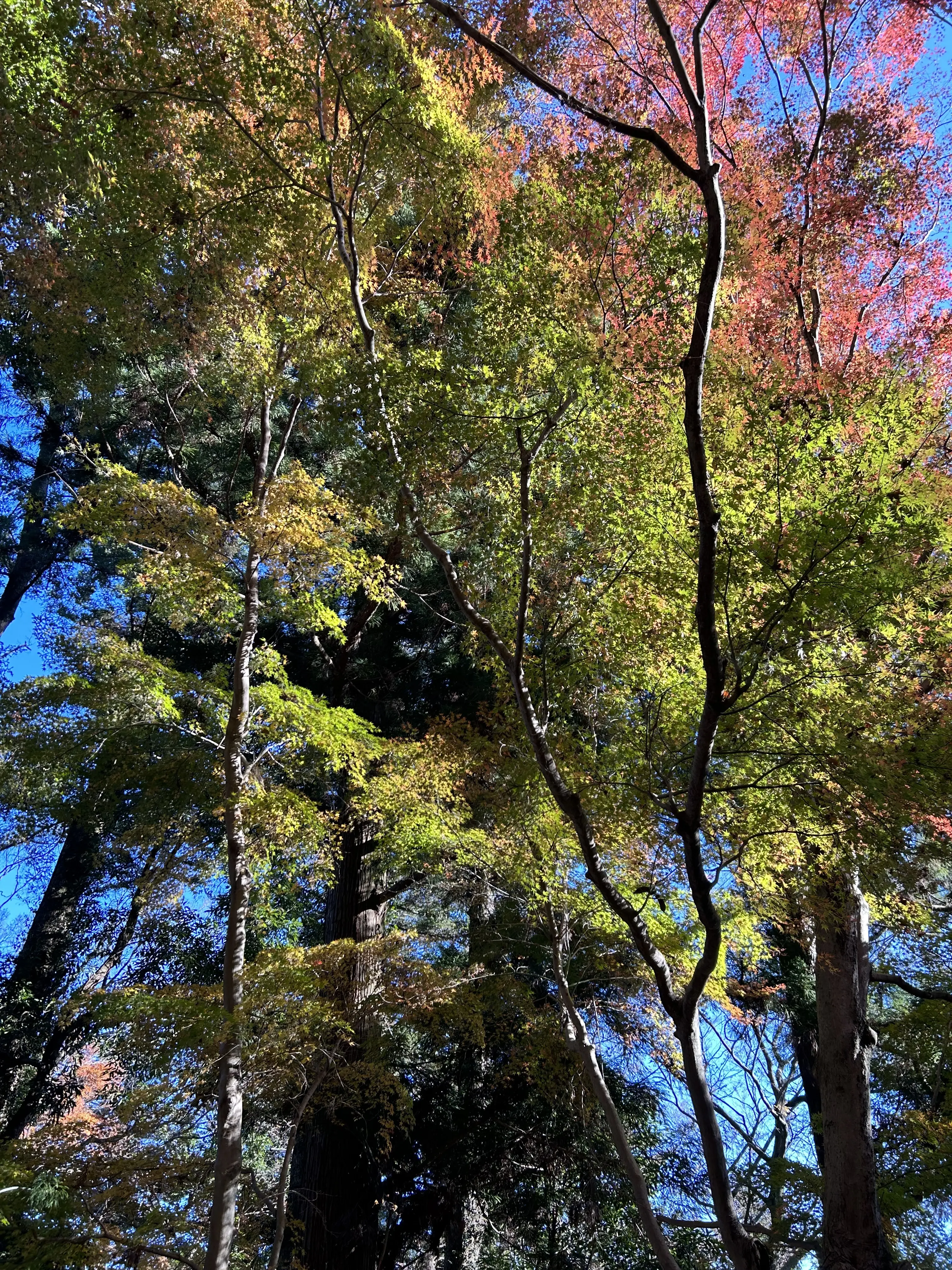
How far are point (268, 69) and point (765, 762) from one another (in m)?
5.26

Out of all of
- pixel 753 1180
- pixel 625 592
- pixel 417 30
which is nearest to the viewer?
pixel 625 592

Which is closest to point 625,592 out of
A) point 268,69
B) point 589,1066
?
point 589,1066

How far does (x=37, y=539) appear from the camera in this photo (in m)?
11.2

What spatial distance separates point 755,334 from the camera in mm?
7105

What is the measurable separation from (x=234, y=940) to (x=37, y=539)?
26.4 feet

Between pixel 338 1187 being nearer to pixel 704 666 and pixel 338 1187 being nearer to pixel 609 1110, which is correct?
pixel 609 1110

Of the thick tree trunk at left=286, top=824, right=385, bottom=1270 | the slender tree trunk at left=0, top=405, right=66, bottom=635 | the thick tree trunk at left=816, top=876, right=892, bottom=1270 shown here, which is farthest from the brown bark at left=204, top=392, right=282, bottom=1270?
the slender tree trunk at left=0, top=405, right=66, bottom=635

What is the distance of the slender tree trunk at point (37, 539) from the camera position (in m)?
10.7

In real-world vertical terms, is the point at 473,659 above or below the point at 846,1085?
above

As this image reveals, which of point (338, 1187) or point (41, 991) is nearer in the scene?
point (338, 1187)

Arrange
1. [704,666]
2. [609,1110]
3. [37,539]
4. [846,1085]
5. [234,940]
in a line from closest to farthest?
[704,666]
[609,1110]
[846,1085]
[234,940]
[37,539]

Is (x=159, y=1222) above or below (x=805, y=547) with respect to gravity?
below

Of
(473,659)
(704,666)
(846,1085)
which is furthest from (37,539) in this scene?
(846,1085)

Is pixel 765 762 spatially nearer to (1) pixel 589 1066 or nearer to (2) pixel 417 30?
(1) pixel 589 1066
